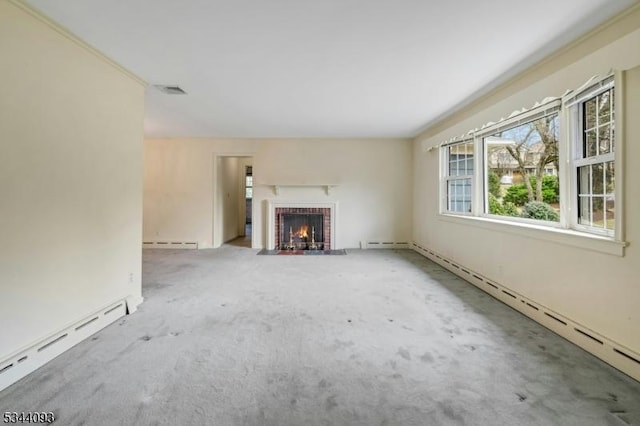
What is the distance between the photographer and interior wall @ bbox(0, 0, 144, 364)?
5.68ft

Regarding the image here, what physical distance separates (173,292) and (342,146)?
4.28 meters

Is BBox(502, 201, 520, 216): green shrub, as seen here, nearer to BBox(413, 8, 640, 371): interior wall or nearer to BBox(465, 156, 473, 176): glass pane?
BBox(413, 8, 640, 371): interior wall

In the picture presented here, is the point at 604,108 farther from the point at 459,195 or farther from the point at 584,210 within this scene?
the point at 459,195


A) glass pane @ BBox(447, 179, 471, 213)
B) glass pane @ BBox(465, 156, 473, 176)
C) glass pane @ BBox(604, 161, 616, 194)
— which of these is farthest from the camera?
glass pane @ BBox(447, 179, 471, 213)

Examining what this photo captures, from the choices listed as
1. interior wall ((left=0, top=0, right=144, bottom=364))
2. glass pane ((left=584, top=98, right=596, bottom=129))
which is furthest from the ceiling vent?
glass pane ((left=584, top=98, right=596, bottom=129))

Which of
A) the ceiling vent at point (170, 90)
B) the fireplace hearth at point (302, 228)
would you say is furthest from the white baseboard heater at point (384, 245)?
the ceiling vent at point (170, 90)

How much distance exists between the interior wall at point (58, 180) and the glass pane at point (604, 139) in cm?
412

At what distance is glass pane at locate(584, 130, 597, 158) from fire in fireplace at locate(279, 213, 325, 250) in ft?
14.4

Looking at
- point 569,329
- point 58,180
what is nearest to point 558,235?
point 569,329

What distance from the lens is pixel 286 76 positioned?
A: 290 centimetres

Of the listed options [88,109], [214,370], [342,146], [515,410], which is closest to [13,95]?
[88,109]

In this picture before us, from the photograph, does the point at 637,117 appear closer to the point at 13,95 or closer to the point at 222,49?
the point at 222,49

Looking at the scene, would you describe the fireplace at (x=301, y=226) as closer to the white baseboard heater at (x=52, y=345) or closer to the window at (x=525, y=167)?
the window at (x=525, y=167)

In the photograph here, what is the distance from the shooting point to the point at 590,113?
228 centimetres
